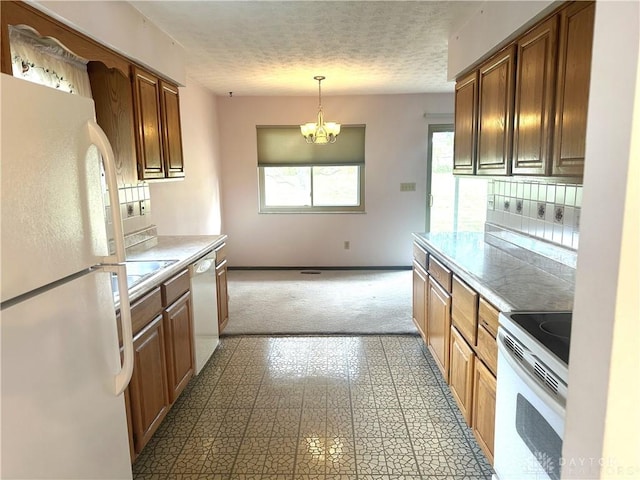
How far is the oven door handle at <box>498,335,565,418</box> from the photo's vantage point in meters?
1.24

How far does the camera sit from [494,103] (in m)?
2.58

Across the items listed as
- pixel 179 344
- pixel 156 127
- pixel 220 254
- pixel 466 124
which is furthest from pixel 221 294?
pixel 466 124

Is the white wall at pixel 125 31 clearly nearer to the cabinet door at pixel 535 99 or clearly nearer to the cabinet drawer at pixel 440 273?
the cabinet door at pixel 535 99

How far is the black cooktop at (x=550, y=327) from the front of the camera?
4.53 feet

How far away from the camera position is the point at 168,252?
9.57ft

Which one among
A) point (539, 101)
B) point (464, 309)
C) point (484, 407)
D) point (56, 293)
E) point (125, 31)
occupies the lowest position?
point (484, 407)

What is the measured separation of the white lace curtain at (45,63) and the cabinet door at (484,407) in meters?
2.52

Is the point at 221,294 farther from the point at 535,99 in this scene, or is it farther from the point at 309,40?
the point at 535,99

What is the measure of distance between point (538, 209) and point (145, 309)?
237 cm

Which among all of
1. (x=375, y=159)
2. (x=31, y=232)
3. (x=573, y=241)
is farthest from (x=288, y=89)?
(x=31, y=232)

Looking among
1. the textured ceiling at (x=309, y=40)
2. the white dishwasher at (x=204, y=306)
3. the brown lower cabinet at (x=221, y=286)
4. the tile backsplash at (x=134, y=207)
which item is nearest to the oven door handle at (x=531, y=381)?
the white dishwasher at (x=204, y=306)

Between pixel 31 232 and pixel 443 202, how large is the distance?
5.58 m

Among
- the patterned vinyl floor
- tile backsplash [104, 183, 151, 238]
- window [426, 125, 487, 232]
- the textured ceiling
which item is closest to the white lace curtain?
the textured ceiling

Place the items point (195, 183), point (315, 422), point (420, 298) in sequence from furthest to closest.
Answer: point (195, 183), point (420, 298), point (315, 422)
